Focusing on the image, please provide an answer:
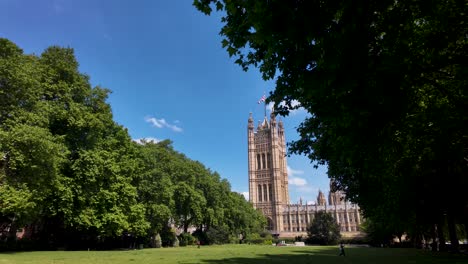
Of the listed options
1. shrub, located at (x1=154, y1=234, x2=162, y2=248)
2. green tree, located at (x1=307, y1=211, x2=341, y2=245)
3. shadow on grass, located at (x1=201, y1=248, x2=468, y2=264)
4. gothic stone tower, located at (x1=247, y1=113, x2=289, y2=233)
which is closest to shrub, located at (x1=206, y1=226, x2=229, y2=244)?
shrub, located at (x1=154, y1=234, x2=162, y2=248)

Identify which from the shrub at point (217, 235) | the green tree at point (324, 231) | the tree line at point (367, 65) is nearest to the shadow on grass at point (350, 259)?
the tree line at point (367, 65)

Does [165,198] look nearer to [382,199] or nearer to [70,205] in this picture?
[70,205]

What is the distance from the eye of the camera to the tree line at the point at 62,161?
27.4 metres

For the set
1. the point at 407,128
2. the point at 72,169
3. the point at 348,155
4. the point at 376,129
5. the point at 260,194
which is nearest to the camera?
the point at 376,129

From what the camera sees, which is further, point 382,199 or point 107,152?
point 107,152

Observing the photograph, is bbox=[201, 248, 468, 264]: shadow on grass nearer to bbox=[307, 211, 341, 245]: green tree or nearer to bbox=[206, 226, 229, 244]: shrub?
bbox=[206, 226, 229, 244]: shrub

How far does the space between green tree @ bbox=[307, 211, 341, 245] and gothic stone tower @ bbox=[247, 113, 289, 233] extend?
6456 cm

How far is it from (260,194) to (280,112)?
153089 millimetres

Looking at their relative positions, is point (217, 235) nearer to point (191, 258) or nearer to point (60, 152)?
point (60, 152)

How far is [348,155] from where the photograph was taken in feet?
48.7

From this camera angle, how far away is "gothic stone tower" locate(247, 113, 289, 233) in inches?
6240

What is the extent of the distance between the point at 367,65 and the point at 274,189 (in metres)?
152

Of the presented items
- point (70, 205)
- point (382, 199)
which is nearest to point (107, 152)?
point (70, 205)

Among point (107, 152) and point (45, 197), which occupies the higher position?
point (107, 152)
